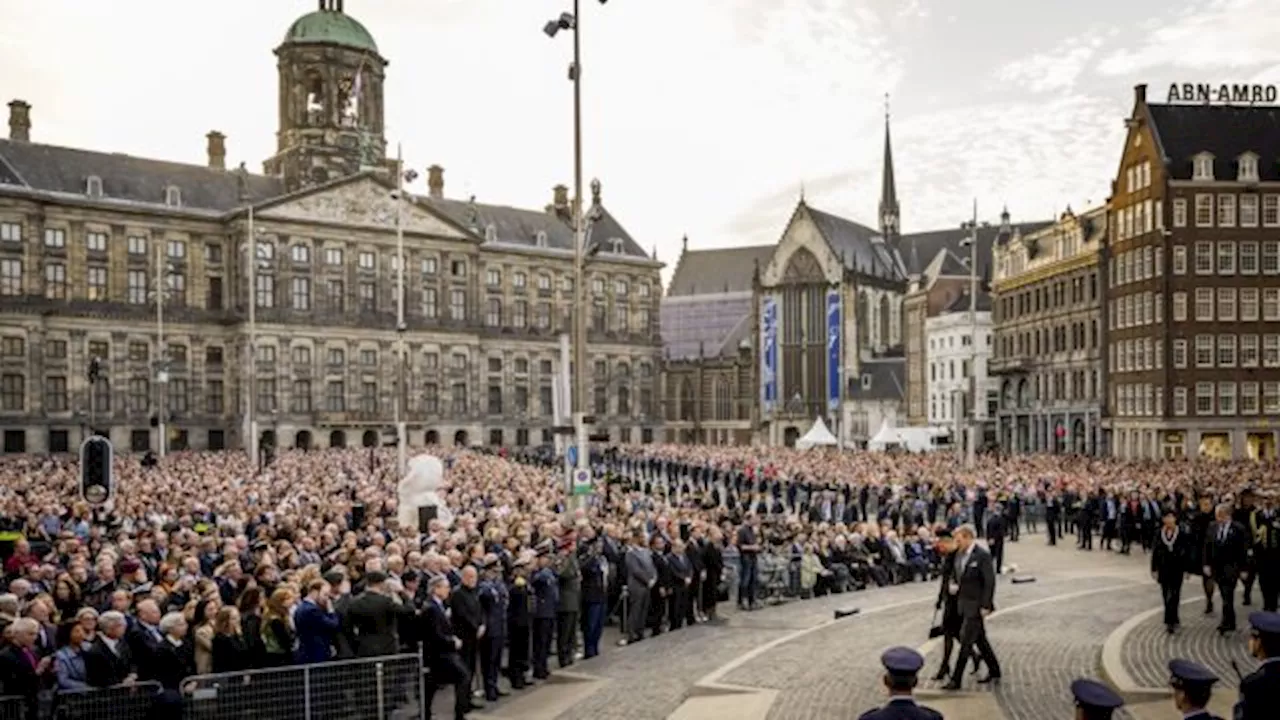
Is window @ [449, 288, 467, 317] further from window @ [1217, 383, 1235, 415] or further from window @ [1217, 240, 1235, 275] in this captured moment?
window @ [1217, 383, 1235, 415]

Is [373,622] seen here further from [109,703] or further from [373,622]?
[109,703]

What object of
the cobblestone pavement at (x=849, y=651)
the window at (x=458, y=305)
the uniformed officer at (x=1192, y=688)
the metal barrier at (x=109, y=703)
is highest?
the window at (x=458, y=305)

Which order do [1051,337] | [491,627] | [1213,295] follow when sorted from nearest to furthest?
→ [491,627]
[1213,295]
[1051,337]

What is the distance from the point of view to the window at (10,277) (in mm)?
68812

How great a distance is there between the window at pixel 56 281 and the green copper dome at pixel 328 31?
22.6 m

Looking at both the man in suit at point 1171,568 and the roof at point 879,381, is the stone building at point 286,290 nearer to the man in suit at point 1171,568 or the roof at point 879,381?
the roof at point 879,381

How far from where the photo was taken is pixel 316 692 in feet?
33.2

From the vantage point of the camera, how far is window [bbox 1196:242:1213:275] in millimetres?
57719

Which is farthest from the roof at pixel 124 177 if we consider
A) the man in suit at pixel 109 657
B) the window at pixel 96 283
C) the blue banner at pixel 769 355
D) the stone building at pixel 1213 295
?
the man in suit at pixel 109 657

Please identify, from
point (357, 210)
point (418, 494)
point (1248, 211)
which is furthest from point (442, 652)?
point (357, 210)

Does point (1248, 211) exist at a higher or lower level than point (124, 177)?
lower

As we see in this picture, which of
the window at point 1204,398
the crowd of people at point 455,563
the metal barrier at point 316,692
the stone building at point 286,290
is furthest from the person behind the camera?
the stone building at point 286,290

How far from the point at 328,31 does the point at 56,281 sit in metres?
25.4

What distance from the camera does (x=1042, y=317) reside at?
7119 centimetres
